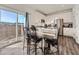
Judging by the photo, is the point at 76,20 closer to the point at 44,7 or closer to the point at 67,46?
the point at 67,46

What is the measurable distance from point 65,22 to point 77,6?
351 millimetres

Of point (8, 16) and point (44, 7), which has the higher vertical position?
point (44, 7)

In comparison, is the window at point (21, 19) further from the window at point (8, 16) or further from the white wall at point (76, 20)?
the white wall at point (76, 20)

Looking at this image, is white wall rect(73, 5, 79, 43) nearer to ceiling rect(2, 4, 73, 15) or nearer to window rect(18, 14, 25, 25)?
ceiling rect(2, 4, 73, 15)

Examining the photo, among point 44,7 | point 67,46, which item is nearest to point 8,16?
point 44,7

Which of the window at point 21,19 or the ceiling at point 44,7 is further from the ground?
the ceiling at point 44,7

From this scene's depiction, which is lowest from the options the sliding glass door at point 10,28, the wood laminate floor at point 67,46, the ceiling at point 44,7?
the wood laminate floor at point 67,46

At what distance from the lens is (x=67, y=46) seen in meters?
2.28

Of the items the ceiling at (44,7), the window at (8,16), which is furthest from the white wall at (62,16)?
the window at (8,16)

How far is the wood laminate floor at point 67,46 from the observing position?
2250mm

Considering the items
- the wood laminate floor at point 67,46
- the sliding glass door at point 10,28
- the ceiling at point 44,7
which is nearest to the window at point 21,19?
the sliding glass door at point 10,28

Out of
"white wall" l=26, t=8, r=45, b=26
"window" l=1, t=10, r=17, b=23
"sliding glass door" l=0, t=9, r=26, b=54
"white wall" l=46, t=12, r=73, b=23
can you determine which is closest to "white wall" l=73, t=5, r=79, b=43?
"white wall" l=46, t=12, r=73, b=23

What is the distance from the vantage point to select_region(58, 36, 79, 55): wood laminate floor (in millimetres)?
2250
